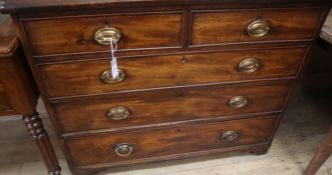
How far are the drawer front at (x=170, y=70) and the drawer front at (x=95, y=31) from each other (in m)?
0.06

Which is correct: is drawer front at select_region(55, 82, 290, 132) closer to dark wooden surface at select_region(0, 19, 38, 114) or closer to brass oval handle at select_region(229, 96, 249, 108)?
brass oval handle at select_region(229, 96, 249, 108)

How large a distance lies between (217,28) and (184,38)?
0.38 feet

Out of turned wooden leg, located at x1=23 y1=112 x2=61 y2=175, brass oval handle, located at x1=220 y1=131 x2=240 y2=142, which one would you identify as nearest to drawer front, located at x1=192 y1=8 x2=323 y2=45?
brass oval handle, located at x1=220 y1=131 x2=240 y2=142

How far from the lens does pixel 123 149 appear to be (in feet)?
4.00

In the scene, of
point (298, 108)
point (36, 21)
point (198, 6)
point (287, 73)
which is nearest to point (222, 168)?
point (287, 73)

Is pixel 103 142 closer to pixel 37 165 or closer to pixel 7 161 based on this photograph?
pixel 37 165

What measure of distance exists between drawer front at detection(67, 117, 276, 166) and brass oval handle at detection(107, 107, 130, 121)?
10 cm

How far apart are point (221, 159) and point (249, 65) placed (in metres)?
0.63

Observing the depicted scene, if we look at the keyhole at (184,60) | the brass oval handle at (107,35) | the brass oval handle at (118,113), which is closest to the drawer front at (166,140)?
the brass oval handle at (118,113)

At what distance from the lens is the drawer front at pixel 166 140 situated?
1.18 metres

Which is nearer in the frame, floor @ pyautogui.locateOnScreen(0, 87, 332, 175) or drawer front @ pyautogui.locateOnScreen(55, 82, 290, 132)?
drawer front @ pyautogui.locateOnScreen(55, 82, 290, 132)

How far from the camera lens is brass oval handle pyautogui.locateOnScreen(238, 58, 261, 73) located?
1.04m

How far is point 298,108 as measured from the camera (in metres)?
1.80

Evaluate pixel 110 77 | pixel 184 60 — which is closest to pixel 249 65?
pixel 184 60
